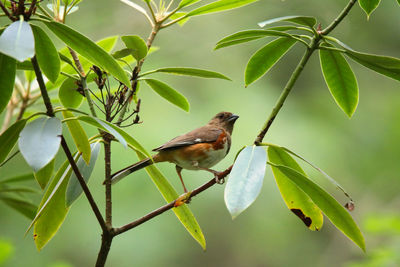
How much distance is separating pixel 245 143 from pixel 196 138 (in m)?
2.19

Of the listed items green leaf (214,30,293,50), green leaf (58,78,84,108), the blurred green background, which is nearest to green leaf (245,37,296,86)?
green leaf (214,30,293,50)

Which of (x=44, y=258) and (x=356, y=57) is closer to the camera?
(x=356, y=57)

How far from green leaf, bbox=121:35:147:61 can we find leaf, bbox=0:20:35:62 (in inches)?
19.7

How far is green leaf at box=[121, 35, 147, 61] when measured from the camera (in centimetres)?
178

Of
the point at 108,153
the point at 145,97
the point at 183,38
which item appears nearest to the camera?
the point at 108,153

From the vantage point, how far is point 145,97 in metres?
6.15

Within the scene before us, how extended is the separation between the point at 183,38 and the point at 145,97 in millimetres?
2201

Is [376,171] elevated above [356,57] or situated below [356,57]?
below

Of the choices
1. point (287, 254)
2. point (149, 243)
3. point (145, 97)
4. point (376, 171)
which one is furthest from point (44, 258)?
point (376, 171)

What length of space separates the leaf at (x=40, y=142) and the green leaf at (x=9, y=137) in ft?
0.65

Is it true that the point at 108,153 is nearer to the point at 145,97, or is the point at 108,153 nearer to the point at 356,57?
the point at 356,57

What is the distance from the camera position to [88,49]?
1.56m

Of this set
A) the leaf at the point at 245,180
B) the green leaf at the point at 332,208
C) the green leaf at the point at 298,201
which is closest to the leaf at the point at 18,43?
the leaf at the point at 245,180

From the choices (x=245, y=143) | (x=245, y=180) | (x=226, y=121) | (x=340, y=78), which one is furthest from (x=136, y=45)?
(x=245, y=143)
